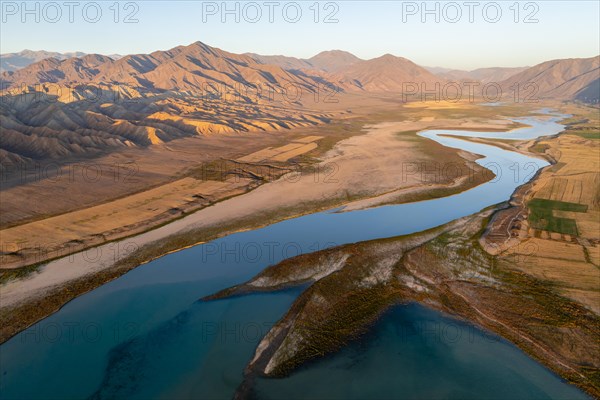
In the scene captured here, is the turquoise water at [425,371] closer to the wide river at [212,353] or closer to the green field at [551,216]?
the wide river at [212,353]

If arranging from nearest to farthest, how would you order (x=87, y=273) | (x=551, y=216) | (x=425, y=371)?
(x=425, y=371) → (x=87, y=273) → (x=551, y=216)

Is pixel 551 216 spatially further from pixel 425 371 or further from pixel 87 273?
pixel 87 273

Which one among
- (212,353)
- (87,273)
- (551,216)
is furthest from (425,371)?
(551,216)

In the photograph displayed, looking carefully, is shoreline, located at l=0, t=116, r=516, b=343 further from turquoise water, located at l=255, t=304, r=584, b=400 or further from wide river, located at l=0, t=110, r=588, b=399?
turquoise water, located at l=255, t=304, r=584, b=400

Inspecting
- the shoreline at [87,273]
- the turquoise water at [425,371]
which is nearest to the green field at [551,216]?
the turquoise water at [425,371]

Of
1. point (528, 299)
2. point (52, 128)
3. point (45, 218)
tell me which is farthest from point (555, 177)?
point (52, 128)

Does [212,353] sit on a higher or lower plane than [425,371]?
higher

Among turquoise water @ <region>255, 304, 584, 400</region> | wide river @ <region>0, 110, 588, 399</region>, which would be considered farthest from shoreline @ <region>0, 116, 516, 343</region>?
turquoise water @ <region>255, 304, 584, 400</region>

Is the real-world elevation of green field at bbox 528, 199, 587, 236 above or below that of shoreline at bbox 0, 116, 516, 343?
above

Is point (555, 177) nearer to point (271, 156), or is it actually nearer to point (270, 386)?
point (271, 156)
